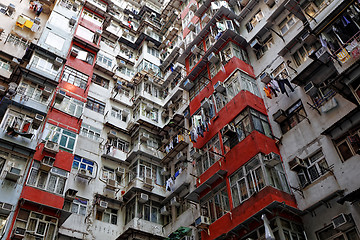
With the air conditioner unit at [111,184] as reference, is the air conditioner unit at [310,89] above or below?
below

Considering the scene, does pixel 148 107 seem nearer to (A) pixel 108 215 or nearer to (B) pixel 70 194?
(A) pixel 108 215

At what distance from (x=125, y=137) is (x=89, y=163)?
4554mm

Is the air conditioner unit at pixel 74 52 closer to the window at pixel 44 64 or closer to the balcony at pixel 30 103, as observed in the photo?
the window at pixel 44 64

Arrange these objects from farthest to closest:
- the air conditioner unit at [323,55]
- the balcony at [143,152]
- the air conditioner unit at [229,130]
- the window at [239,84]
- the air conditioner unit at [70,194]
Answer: the balcony at [143,152]
the air conditioner unit at [70,194]
the window at [239,84]
the air conditioner unit at [229,130]
the air conditioner unit at [323,55]

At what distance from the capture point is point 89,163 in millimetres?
22844

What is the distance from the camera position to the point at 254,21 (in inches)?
890

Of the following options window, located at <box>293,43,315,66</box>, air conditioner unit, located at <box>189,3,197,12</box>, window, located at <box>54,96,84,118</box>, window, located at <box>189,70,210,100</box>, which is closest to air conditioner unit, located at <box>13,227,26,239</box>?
window, located at <box>54,96,84,118</box>

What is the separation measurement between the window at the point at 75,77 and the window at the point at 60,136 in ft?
15.9

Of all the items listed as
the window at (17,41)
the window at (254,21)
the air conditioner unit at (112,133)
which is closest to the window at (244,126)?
the window at (254,21)

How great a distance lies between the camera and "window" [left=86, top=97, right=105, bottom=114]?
25997 mm

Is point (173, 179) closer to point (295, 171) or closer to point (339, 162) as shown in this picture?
point (295, 171)

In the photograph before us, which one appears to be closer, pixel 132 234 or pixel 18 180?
pixel 18 180

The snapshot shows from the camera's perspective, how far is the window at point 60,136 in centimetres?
1998

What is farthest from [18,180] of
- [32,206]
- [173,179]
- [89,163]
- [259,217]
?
[259,217]
